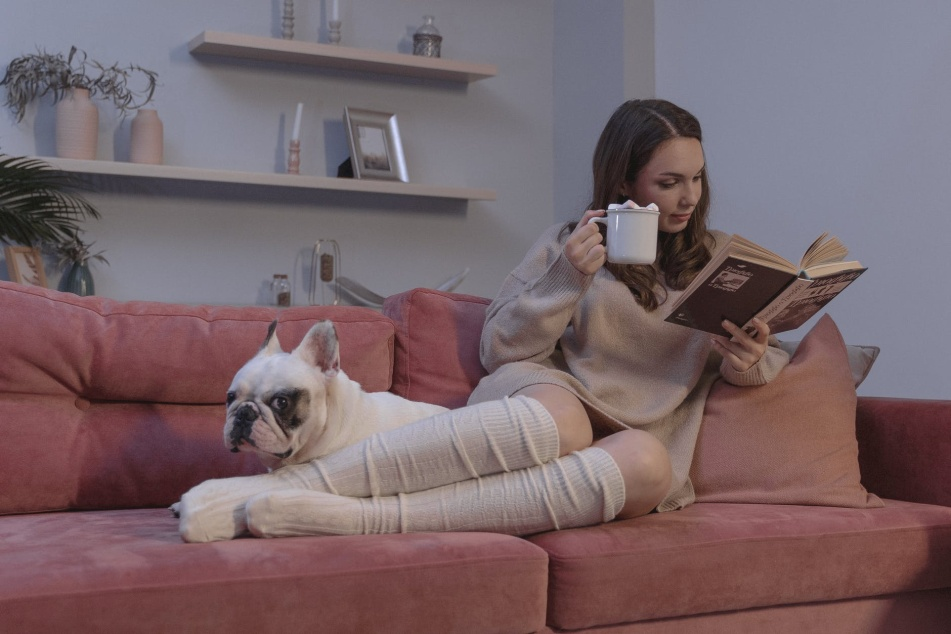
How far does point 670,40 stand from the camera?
3.88 metres

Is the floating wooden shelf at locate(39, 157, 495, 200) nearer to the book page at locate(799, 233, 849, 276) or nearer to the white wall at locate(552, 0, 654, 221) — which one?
the white wall at locate(552, 0, 654, 221)

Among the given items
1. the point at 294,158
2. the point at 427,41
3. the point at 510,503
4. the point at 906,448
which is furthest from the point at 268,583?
the point at 427,41

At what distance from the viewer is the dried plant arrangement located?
354 cm

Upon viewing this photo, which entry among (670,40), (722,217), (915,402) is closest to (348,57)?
(670,40)

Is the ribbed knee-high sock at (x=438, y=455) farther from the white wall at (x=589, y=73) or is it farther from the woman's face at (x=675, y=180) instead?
the white wall at (x=589, y=73)

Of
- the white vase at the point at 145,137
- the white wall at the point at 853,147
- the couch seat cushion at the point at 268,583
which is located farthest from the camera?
the white vase at the point at 145,137

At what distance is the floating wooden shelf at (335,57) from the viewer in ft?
12.3

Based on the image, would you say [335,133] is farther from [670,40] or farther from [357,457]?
[357,457]

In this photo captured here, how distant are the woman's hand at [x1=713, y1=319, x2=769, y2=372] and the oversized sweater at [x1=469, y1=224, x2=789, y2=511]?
0.18 ft

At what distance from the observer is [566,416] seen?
1668 millimetres

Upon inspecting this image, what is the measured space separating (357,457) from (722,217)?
2.31 meters

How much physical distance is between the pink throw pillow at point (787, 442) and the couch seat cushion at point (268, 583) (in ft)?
1.97

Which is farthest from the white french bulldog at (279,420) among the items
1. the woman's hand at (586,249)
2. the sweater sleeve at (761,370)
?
the sweater sleeve at (761,370)

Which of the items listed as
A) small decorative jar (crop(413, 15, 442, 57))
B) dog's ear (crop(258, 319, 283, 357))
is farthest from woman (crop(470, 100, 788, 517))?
small decorative jar (crop(413, 15, 442, 57))
